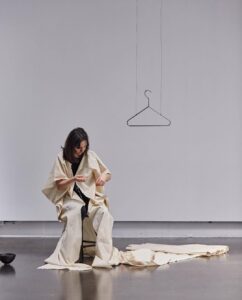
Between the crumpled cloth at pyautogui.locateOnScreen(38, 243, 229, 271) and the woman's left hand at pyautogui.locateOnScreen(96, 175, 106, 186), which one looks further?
the woman's left hand at pyautogui.locateOnScreen(96, 175, 106, 186)

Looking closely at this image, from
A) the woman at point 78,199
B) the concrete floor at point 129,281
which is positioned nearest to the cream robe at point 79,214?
the woman at point 78,199

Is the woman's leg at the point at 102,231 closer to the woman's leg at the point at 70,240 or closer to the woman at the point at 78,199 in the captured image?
the woman at the point at 78,199

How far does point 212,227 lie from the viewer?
656cm

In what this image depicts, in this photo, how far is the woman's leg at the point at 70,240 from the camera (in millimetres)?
4934

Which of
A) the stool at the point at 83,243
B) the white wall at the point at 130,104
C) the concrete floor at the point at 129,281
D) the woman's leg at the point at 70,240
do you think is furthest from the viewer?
the white wall at the point at 130,104

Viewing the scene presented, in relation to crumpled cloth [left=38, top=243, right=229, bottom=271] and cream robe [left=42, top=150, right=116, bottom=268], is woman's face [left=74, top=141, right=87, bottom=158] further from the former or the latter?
crumpled cloth [left=38, top=243, right=229, bottom=271]

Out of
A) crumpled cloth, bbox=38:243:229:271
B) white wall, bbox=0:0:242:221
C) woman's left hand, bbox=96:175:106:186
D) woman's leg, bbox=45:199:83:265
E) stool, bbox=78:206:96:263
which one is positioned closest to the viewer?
crumpled cloth, bbox=38:243:229:271

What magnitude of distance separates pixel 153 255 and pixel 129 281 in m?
0.89

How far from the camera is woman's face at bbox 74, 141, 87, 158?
5.16 meters

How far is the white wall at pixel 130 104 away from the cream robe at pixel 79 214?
119 centimetres

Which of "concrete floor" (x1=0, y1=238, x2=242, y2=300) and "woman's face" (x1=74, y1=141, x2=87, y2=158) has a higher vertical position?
"woman's face" (x1=74, y1=141, x2=87, y2=158)

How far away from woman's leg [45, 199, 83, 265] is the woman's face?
43cm

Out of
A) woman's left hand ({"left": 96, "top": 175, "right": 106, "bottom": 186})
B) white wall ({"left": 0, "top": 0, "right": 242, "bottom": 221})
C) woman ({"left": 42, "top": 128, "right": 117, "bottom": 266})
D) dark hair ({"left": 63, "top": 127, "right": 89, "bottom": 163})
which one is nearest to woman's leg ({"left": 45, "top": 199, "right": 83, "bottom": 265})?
woman ({"left": 42, "top": 128, "right": 117, "bottom": 266})

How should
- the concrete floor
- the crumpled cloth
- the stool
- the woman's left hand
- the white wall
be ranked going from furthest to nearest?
the white wall, the woman's left hand, the stool, the crumpled cloth, the concrete floor
